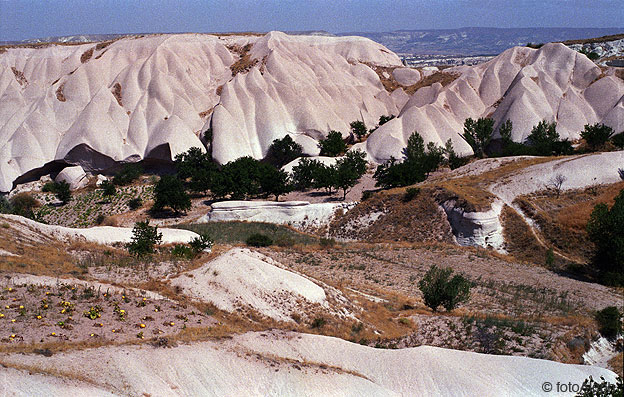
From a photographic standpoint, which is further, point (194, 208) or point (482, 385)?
point (194, 208)

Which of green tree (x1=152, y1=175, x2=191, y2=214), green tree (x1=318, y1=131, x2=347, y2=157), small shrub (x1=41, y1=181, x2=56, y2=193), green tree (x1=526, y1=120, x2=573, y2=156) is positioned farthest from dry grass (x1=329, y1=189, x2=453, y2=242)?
small shrub (x1=41, y1=181, x2=56, y2=193)

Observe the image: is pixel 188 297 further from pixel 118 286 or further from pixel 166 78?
pixel 166 78

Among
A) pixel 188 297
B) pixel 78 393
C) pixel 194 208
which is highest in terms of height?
pixel 78 393

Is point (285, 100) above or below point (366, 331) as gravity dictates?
above

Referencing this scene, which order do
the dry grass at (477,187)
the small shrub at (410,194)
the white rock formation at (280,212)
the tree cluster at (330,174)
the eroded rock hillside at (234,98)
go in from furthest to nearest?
the eroded rock hillside at (234,98)
the tree cluster at (330,174)
the white rock formation at (280,212)
the small shrub at (410,194)
the dry grass at (477,187)

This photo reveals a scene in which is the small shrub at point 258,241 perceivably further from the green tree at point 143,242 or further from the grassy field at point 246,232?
the green tree at point 143,242

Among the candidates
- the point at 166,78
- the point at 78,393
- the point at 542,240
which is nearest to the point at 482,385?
the point at 78,393

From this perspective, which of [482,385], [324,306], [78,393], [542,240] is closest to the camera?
[78,393]

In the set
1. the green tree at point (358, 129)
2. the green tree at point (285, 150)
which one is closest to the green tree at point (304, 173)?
the green tree at point (285, 150)

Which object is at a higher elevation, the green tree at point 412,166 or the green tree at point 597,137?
the green tree at point 597,137
